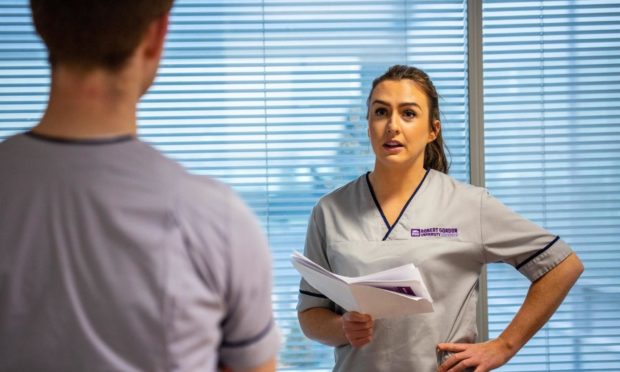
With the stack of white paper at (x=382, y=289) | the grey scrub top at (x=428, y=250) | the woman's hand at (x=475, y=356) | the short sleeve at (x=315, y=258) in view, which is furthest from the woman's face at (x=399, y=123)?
the woman's hand at (x=475, y=356)

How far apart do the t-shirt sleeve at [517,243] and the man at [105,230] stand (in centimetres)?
147

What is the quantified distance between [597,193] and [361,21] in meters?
1.19

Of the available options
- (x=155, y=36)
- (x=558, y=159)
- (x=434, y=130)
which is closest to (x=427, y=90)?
(x=434, y=130)

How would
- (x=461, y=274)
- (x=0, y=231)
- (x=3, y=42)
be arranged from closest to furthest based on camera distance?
(x=0, y=231) → (x=461, y=274) → (x=3, y=42)

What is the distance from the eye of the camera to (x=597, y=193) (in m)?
2.87

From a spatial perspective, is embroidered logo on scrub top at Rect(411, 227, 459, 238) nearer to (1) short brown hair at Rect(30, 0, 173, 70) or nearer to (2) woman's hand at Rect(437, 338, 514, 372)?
(2) woman's hand at Rect(437, 338, 514, 372)

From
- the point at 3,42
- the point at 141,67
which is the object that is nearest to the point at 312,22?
the point at 3,42

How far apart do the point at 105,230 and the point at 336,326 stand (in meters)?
1.44

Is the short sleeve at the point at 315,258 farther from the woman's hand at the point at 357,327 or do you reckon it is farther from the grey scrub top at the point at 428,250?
the woman's hand at the point at 357,327

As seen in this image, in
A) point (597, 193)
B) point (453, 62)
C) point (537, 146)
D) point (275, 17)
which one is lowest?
point (597, 193)

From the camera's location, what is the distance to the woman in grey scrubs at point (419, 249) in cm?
202

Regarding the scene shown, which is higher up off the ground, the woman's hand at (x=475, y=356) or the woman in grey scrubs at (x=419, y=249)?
the woman in grey scrubs at (x=419, y=249)

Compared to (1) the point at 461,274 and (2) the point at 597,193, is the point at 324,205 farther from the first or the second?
(2) the point at 597,193

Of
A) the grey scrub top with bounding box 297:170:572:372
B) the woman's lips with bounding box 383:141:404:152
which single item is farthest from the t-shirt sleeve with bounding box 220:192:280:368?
the woman's lips with bounding box 383:141:404:152
